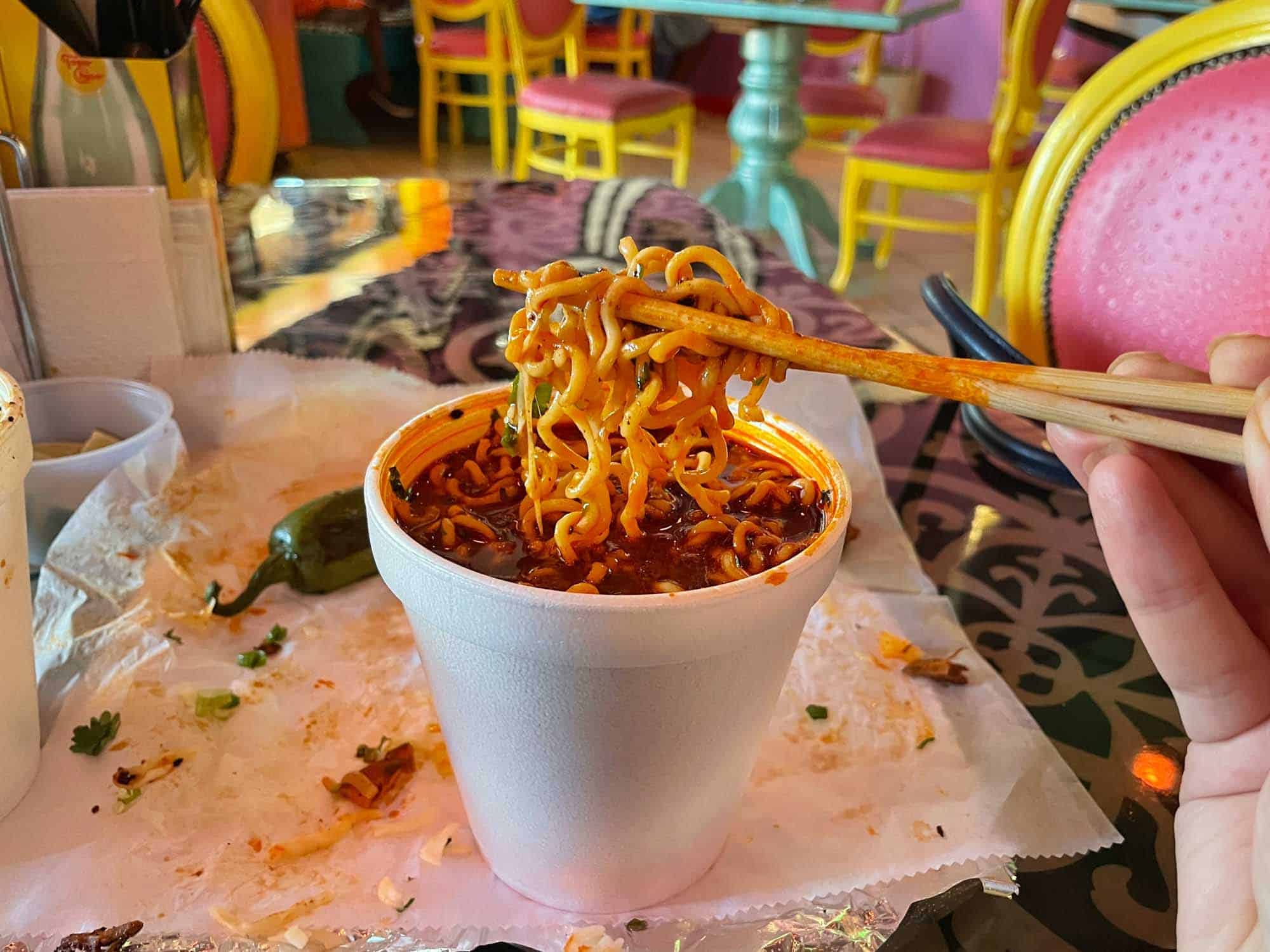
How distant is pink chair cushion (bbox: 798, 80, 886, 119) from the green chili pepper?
384 centimetres

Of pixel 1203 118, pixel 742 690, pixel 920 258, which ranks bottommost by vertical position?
pixel 920 258

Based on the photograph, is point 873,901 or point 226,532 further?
point 226,532

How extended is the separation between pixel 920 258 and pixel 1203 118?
363 cm

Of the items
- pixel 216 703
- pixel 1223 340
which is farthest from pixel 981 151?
pixel 216 703

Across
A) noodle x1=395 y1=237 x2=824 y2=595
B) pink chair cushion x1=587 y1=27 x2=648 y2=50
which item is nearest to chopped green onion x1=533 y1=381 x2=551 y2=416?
noodle x1=395 y1=237 x2=824 y2=595

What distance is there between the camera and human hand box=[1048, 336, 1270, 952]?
55 cm

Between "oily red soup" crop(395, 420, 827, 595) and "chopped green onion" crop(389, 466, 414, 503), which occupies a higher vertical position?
"chopped green onion" crop(389, 466, 414, 503)

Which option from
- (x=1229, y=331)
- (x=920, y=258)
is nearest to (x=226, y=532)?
(x=1229, y=331)

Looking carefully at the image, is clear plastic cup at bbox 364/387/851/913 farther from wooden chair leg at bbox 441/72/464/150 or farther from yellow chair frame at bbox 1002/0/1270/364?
wooden chair leg at bbox 441/72/464/150

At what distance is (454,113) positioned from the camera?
6223mm

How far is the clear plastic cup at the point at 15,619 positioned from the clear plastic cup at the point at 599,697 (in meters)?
0.25

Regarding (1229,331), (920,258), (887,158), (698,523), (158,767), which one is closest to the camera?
(698,523)

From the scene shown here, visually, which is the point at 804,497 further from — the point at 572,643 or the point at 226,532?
the point at 226,532

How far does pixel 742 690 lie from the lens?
0.58 meters
